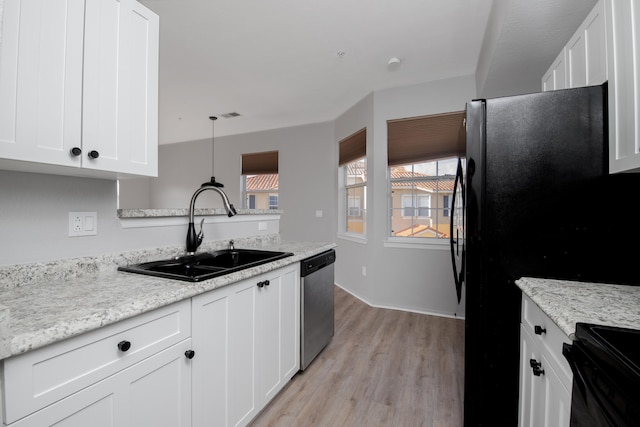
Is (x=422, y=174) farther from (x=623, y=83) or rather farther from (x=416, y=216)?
(x=623, y=83)

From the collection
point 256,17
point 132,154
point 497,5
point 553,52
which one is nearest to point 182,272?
point 132,154

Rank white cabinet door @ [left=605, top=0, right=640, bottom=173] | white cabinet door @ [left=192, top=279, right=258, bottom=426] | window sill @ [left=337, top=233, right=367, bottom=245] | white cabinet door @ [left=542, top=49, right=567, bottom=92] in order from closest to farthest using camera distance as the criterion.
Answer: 1. white cabinet door @ [left=605, top=0, right=640, bottom=173]
2. white cabinet door @ [left=192, top=279, right=258, bottom=426]
3. white cabinet door @ [left=542, top=49, right=567, bottom=92]
4. window sill @ [left=337, top=233, right=367, bottom=245]

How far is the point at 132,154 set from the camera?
125cm

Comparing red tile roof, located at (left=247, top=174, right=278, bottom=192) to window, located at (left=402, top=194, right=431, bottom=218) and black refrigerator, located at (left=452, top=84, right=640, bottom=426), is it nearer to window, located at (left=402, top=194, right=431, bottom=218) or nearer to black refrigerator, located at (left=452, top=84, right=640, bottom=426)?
window, located at (left=402, top=194, right=431, bottom=218)

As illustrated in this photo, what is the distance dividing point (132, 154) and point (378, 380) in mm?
2072

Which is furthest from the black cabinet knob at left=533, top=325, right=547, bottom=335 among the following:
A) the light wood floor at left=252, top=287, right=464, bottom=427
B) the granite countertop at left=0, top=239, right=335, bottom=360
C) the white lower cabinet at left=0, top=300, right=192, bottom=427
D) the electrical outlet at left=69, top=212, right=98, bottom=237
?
the electrical outlet at left=69, top=212, right=98, bottom=237

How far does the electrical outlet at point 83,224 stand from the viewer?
127 centimetres

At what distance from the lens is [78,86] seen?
3.45 ft

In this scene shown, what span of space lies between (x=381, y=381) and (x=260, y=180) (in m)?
4.40

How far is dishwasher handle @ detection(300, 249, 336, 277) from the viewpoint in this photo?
6.60ft

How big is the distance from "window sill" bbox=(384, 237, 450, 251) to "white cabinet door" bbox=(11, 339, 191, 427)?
2.74 m

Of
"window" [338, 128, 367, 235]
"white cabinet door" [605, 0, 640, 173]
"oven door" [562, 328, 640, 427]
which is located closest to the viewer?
"oven door" [562, 328, 640, 427]

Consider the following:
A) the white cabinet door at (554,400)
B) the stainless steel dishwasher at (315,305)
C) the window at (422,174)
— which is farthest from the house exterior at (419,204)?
the white cabinet door at (554,400)

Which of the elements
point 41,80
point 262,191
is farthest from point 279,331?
point 262,191
